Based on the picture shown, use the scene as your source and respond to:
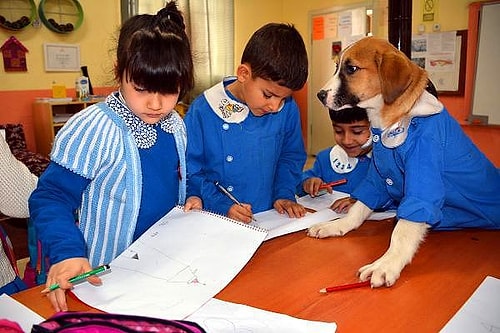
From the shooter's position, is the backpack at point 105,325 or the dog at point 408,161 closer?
the backpack at point 105,325

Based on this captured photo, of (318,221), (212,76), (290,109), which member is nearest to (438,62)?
(212,76)

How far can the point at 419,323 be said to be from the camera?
2.19ft

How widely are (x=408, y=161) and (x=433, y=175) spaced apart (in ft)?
0.19

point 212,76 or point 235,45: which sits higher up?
point 235,45

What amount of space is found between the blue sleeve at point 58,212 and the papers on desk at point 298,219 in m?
0.42

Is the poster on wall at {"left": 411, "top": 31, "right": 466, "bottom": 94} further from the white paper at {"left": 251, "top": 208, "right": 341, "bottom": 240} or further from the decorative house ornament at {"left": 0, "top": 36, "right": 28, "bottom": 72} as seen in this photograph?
the decorative house ornament at {"left": 0, "top": 36, "right": 28, "bottom": 72}

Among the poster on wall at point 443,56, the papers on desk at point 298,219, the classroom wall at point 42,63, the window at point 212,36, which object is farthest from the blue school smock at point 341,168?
the window at point 212,36

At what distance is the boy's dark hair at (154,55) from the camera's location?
2.94ft

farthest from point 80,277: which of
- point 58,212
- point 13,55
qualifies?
point 13,55

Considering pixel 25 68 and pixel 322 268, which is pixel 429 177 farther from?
pixel 25 68

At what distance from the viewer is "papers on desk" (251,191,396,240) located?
1.07 m

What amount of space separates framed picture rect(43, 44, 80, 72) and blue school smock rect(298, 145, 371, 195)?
365cm

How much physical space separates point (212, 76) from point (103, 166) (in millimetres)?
4643

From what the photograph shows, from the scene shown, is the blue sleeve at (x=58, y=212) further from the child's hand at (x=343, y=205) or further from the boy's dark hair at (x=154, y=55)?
the child's hand at (x=343, y=205)
